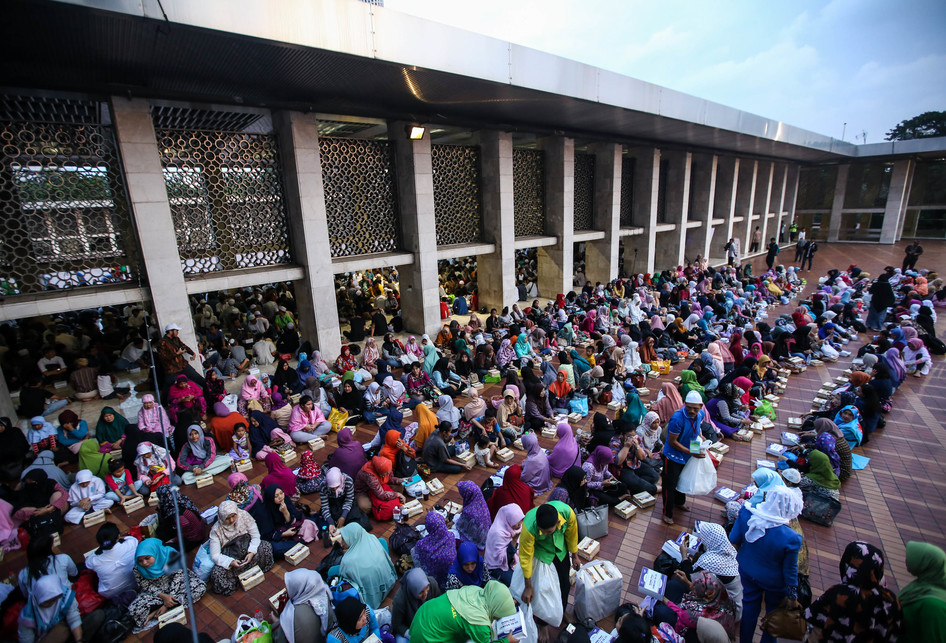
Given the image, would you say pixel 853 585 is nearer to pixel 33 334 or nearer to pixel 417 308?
pixel 417 308

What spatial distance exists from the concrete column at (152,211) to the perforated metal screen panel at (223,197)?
560 millimetres

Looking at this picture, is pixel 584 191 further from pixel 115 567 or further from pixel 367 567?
pixel 115 567

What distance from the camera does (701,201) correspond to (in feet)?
71.6

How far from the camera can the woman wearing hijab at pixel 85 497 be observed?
574cm

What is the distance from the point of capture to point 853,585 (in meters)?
3.11

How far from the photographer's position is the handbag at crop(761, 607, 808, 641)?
3268 millimetres

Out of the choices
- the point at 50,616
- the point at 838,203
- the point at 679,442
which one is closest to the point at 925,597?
the point at 679,442

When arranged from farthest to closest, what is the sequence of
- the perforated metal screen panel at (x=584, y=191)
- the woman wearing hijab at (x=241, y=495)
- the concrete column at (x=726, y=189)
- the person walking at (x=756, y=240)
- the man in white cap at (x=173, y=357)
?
the person walking at (x=756, y=240)
the concrete column at (x=726, y=189)
the perforated metal screen panel at (x=584, y=191)
the man in white cap at (x=173, y=357)
the woman wearing hijab at (x=241, y=495)

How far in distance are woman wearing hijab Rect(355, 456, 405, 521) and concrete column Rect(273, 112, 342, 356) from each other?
216 inches

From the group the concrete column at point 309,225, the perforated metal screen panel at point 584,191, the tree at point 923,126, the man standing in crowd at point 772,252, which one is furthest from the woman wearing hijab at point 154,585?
the tree at point 923,126

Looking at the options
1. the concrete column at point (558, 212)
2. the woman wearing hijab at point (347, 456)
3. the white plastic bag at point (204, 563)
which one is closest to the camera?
the white plastic bag at point (204, 563)

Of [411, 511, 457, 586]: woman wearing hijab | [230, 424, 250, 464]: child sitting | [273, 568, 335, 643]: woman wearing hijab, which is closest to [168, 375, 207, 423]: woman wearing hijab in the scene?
[230, 424, 250, 464]: child sitting

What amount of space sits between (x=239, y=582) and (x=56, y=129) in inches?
314

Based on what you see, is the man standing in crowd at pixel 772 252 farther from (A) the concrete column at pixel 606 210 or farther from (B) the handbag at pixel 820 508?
(B) the handbag at pixel 820 508
